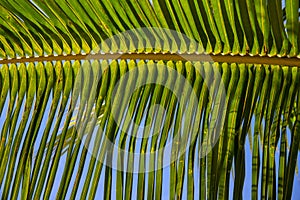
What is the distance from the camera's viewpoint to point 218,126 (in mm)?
1090

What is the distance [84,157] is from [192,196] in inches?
8.0

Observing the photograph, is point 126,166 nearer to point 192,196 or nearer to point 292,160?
point 192,196

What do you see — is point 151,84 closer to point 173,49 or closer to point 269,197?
point 173,49

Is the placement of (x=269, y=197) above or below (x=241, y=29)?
below

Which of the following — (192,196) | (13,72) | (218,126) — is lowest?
(192,196)

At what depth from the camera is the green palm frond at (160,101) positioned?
1.07m

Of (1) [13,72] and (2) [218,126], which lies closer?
(2) [218,126]

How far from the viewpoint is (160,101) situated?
3.77 ft

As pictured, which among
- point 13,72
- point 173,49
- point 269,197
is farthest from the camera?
point 13,72

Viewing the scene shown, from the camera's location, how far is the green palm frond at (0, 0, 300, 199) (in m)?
1.07

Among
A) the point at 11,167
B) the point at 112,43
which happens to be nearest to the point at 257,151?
the point at 112,43

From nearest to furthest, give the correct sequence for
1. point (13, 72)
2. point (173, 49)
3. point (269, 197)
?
point (269, 197) < point (173, 49) < point (13, 72)

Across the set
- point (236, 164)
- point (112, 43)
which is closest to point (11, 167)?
point (112, 43)

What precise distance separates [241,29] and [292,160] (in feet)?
0.80
